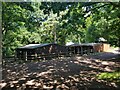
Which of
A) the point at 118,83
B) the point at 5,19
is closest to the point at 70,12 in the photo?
the point at 118,83

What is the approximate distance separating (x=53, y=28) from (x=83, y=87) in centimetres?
4301

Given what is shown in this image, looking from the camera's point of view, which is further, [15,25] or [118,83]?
[15,25]

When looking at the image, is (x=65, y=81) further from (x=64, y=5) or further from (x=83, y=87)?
(x=64, y=5)

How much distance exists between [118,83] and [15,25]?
77.2 ft

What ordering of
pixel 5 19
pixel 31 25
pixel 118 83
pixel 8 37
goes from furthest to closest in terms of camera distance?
pixel 31 25 < pixel 8 37 < pixel 5 19 < pixel 118 83

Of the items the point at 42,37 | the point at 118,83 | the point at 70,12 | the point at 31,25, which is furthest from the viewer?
the point at 42,37

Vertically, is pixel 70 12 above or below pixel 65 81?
above

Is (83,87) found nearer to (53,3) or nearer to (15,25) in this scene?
(53,3)

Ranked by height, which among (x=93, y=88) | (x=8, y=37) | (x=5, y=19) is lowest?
(x=93, y=88)

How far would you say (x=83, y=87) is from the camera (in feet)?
37.0

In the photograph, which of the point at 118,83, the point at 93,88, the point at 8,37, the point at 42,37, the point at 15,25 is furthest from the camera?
the point at 42,37

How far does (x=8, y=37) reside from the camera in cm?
3497

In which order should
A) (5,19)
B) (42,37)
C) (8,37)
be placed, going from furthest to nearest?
(42,37), (8,37), (5,19)

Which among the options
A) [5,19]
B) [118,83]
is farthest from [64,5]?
[5,19]
